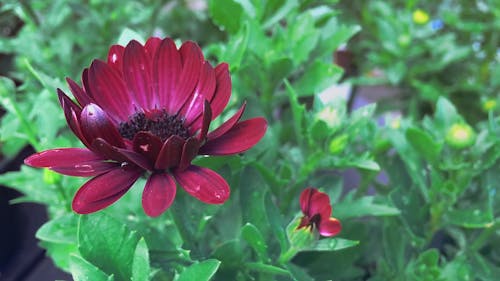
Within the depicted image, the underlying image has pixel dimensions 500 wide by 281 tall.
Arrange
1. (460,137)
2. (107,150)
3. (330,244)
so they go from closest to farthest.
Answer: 1. (107,150)
2. (330,244)
3. (460,137)

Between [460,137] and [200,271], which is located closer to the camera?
[200,271]

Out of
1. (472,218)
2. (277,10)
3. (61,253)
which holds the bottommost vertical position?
(472,218)

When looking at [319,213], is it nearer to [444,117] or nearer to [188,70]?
[188,70]

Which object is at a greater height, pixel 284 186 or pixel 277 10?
pixel 277 10

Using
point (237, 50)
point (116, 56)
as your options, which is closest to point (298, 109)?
point (237, 50)

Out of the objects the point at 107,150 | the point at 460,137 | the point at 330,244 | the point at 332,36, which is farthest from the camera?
the point at 332,36
